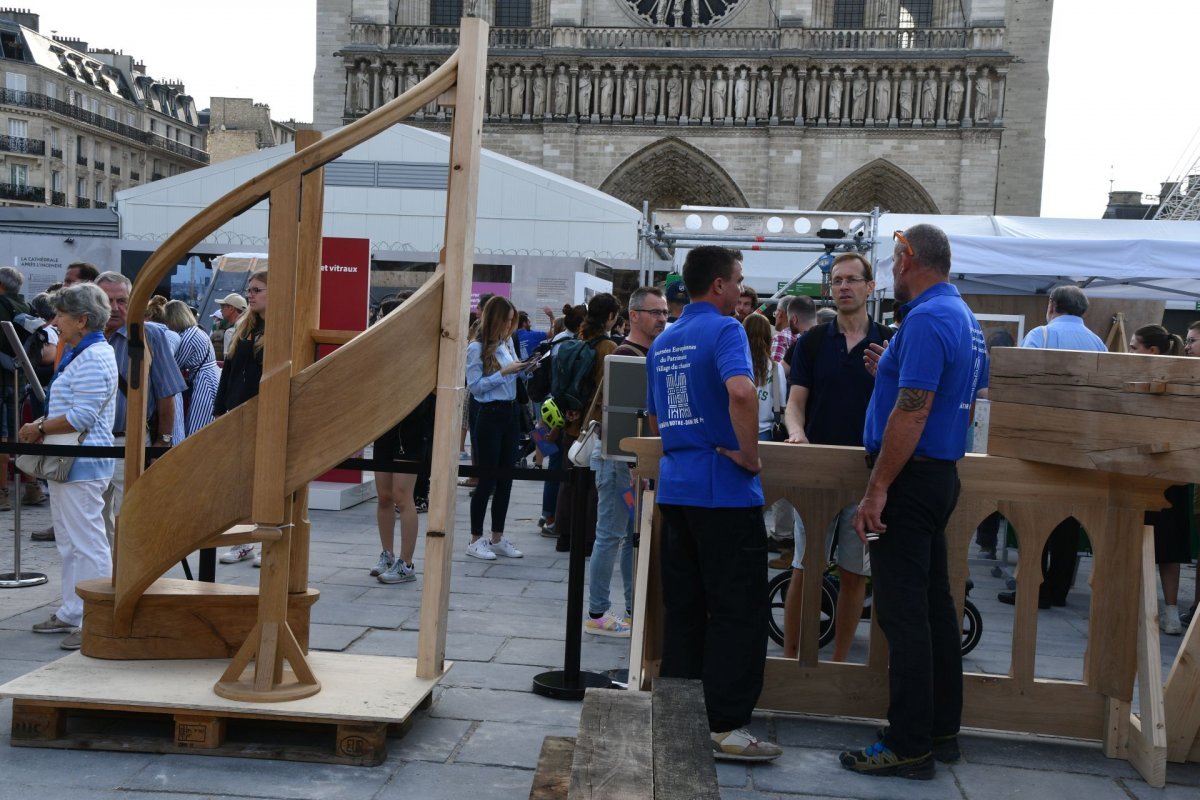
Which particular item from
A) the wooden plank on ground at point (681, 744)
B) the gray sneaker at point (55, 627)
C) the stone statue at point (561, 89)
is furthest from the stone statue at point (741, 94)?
the wooden plank on ground at point (681, 744)

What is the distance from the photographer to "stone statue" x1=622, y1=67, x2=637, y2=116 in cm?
3250

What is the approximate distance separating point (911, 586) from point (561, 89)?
30.4 metres

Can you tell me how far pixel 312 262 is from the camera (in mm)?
4004

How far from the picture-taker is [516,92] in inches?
1296

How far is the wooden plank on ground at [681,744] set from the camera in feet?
7.34

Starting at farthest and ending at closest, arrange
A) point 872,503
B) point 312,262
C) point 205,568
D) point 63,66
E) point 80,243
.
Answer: point 63,66 < point 80,243 < point 205,568 < point 312,262 < point 872,503

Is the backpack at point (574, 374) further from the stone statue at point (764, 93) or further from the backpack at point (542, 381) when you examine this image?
the stone statue at point (764, 93)

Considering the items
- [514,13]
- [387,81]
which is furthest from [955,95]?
[387,81]

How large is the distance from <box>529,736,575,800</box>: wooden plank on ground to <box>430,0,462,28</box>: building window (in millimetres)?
34175

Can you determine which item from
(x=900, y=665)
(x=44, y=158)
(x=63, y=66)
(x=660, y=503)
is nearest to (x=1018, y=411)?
(x=900, y=665)

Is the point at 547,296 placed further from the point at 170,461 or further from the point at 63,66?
the point at 63,66

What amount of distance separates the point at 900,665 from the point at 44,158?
2278 inches

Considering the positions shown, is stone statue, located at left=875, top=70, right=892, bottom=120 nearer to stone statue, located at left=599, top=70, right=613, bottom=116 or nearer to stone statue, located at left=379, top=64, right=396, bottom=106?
stone statue, located at left=599, top=70, right=613, bottom=116

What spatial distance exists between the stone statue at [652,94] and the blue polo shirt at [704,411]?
29.7 m
